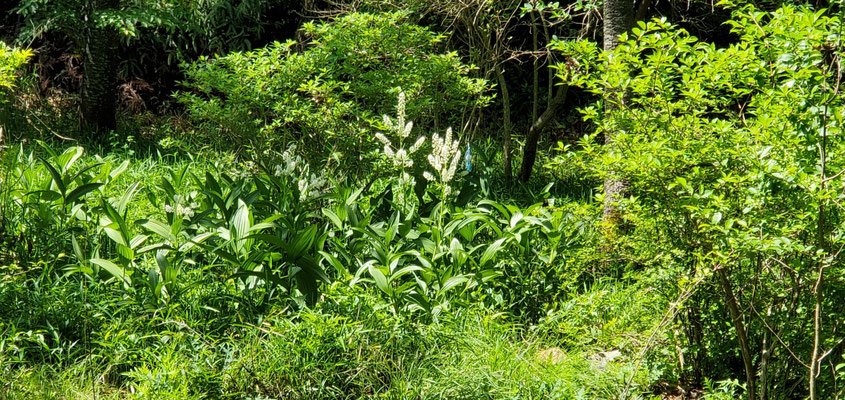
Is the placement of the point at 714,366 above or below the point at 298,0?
below

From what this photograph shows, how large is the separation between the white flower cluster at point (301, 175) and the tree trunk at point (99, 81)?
328 cm

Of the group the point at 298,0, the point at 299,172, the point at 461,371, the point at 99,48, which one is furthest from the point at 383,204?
the point at 298,0

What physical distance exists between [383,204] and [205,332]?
1.43 m

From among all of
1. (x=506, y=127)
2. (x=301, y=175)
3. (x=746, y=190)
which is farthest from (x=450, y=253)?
(x=506, y=127)

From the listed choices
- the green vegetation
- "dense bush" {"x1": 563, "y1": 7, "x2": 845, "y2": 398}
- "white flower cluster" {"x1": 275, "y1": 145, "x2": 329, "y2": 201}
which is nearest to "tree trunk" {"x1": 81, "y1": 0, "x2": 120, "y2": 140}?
the green vegetation

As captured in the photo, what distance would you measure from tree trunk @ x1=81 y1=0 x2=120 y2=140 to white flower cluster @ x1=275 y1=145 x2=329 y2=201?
129 inches

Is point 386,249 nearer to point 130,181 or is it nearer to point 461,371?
point 461,371

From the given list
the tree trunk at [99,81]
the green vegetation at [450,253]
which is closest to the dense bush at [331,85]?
the green vegetation at [450,253]

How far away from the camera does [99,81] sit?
23.3ft

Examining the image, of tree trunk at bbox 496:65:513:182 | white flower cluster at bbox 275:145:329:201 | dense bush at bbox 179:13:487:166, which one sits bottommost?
tree trunk at bbox 496:65:513:182

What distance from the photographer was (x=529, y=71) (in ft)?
28.7

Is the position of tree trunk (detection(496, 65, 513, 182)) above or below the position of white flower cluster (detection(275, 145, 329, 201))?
below

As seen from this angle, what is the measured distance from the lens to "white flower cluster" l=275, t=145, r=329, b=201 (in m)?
4.07

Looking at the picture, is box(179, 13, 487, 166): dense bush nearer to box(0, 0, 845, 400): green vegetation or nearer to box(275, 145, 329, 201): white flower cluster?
box(0, 0, 845, 400): green vegetation
